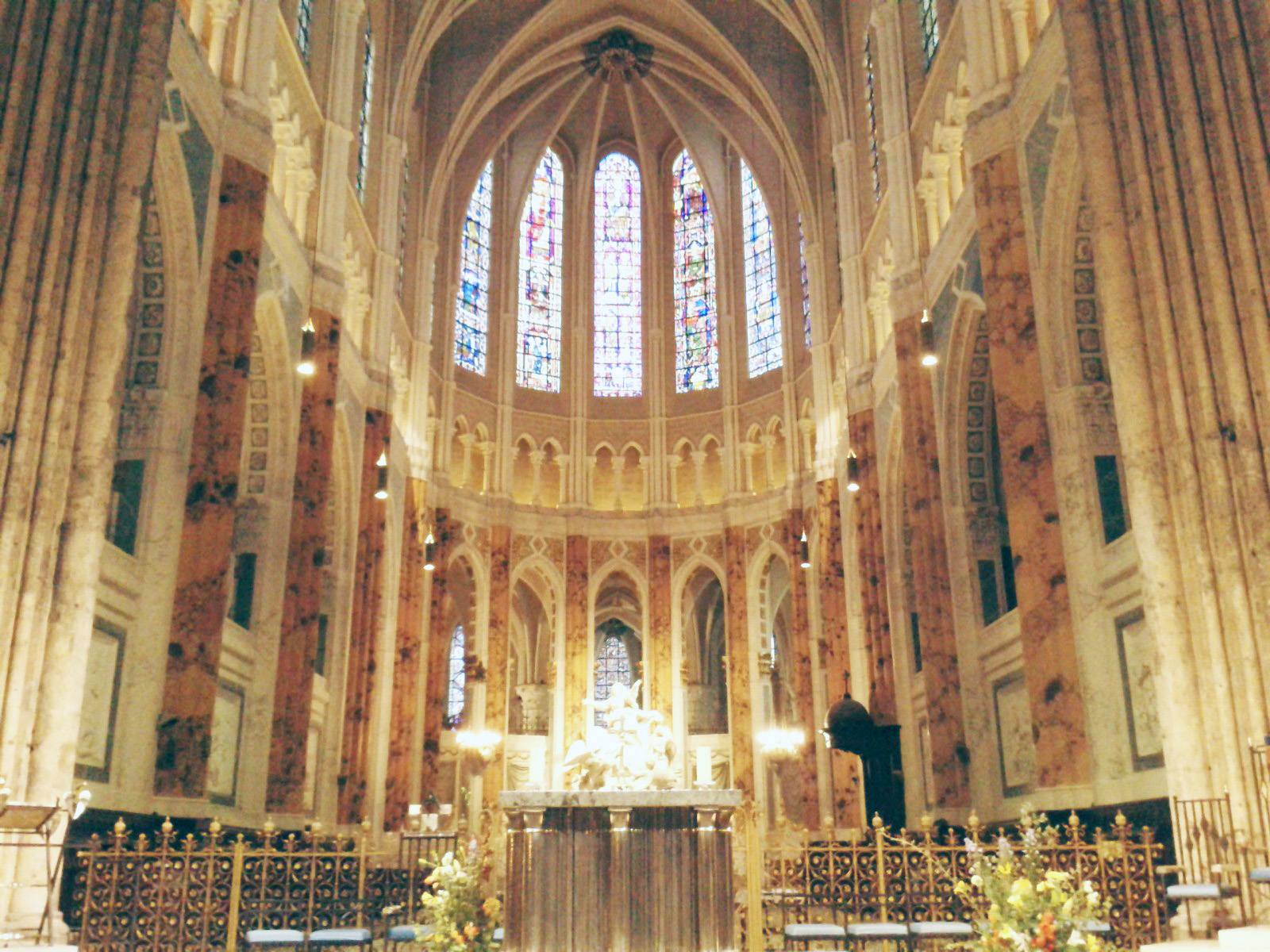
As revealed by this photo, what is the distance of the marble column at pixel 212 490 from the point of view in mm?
12992

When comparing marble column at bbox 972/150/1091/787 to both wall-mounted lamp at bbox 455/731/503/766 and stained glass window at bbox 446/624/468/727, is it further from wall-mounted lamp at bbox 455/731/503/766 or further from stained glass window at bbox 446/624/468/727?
stained glass window at bbox 446/624/468/727

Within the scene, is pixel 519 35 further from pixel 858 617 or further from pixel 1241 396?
pixel 1241 396

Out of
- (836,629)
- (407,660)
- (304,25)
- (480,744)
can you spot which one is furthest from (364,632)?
(304,25)

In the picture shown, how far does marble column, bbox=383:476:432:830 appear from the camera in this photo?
2508 cm

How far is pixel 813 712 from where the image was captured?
92.4 feet

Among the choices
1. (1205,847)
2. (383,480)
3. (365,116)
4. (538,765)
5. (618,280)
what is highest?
(618,280)

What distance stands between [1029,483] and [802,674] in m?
15.8

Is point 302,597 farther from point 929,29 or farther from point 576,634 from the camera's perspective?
point 576,634

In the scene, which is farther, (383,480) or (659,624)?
(659,624)

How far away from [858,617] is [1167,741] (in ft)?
50.5

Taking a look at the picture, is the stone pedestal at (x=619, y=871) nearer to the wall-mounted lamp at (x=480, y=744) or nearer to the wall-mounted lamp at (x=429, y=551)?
the wall-mounted lamp at (x=429, y=551)

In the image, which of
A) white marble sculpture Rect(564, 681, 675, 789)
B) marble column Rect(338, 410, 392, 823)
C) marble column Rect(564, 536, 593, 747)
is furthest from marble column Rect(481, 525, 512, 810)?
white marble sculpture Rect(564, 681, 675, 789)

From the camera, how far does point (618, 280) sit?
3531cm

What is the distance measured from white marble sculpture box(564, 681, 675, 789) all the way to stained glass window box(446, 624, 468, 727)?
23.8 metres
